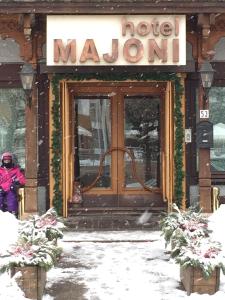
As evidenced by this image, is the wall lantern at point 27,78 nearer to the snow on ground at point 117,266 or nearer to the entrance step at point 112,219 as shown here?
the snow on ground at point 117,266

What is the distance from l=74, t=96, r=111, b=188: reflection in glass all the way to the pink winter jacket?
55.8 inches

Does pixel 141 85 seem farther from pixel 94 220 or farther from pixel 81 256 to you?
pixel 81 256

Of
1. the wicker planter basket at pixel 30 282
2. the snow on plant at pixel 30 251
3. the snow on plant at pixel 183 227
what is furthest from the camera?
the snow on plant at pixel 183 227

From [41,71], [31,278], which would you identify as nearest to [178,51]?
[41,71]

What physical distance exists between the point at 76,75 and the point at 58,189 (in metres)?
2.38

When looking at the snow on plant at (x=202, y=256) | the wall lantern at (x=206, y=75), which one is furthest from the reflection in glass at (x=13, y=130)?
the snow on plant at (x=202, y=256)

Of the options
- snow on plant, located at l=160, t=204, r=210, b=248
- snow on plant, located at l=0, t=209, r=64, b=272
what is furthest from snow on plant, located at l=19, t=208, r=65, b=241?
snow on plant, located at l=160, t=204, r=210, b=248

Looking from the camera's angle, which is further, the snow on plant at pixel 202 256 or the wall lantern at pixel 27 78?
the wall lantern at pixel 27 78

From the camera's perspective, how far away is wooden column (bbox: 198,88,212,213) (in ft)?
35.8

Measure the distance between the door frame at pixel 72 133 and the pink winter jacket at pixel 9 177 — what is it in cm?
89

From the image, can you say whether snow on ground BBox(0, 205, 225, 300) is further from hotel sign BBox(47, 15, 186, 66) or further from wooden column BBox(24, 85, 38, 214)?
hotel sign BBox(47, 15, 186, 66)

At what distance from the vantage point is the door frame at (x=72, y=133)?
1180cm

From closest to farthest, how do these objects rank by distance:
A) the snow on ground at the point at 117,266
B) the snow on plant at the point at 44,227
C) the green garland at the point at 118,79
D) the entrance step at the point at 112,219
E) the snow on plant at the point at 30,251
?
the snow on plant at the point at 30,251 → the snow on ground at the point at 117,266 → the snow on plant at the point at 44,227 → the entrance step at the point at 112,219 → the green garland at the point at 118,79

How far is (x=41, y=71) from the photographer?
37.6ft
